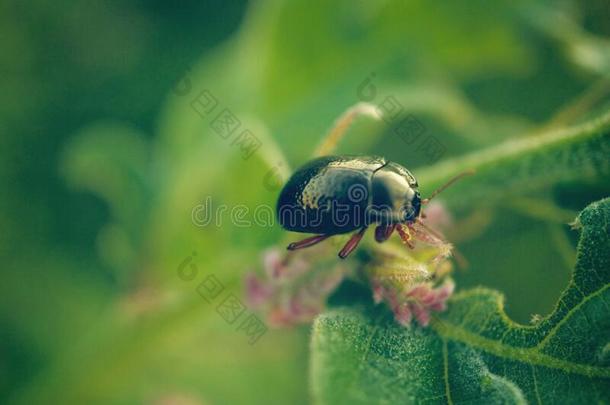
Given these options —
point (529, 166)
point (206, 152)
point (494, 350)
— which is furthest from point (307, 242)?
point (206, 152)

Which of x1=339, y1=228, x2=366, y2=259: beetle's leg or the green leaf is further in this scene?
x1=339, y1=228, x2=366, y2=259: beetle's leg

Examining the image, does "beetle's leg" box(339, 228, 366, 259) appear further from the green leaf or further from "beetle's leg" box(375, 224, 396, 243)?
the green leaf

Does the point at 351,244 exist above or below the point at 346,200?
below

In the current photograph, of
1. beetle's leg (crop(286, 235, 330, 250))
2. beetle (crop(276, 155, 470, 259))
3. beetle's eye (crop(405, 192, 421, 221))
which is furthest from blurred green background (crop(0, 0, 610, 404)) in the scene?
beetle's eye (crop(405, 192, 421, 221))

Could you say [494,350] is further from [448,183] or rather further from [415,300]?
[448,183]

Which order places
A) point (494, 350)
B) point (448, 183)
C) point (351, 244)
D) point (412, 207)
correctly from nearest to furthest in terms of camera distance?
1. point (494, 350)
2. point (351, 244)
3. point (412, 207)
4. point (448, 183)

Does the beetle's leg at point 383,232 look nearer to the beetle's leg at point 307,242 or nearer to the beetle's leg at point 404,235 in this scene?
the beetle's leg at point 404,235

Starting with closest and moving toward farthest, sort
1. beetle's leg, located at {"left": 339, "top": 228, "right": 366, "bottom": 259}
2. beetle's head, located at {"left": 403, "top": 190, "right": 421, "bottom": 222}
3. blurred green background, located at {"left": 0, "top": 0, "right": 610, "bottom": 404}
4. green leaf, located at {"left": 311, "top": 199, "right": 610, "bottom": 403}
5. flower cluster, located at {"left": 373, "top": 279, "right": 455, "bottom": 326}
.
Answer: green leaf, located at {"left": 311, "top": 199, "right": 610, "bottom": 403} → flower cluster, located at {"left": 373, "top": 279, "right": 455, "bottom": 326} → beetle's leg, located at {"left": 339, "top": 228, "right": 366, "bottom": 259} → beetle's head, located at {"left": 403, "top": 190, "right": 421, "bottom": 222} → blurred green background, located at {"left": 0, "top": 0, "right": 610, "bottom": 404}
